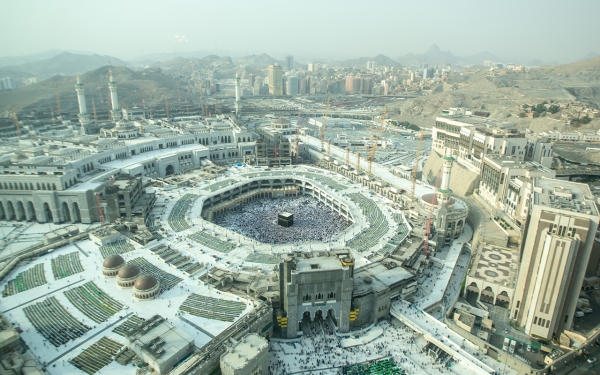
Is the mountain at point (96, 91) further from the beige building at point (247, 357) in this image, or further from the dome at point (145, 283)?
the beige building at point (247, 357)

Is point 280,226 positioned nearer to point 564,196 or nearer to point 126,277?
point 126,277

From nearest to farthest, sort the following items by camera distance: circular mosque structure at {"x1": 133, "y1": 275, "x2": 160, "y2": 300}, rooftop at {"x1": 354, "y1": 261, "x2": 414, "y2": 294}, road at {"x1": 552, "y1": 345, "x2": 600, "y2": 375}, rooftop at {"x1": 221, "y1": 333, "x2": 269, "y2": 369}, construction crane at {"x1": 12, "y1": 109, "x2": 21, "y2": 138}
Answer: rooftop at {"x1": 221, "y1": 333, "x2": 269, "y2": 369}
road at {"x1": 552, "y1": 345, "x2": 600, "y2": 375}
circular mosque structure at {"x1": 133, "y1": 275, "x2": 160, "y2": 300}
rooftop at {"x1": 354, "y1": 261, "x2": 414, "y2": 294}
construction crane at {"x1": 12, "y1": 109, "x2": 21, "y2": 138}

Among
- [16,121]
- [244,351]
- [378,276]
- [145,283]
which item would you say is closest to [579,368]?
[378,276]

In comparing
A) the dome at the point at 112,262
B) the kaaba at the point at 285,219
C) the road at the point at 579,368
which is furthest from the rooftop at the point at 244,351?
the kaaba at the point at 285,219

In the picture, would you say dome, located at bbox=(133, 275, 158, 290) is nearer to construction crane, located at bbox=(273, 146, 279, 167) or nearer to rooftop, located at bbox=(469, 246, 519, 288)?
rooftop, located at bbox=(469, 246, 519, 288)

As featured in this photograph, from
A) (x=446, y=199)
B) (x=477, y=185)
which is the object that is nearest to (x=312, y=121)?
(x=477, y=185)

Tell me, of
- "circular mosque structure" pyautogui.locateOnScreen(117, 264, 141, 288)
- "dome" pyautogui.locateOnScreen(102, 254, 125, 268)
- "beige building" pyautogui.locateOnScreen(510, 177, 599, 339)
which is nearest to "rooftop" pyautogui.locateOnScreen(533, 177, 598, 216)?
"beige building" pyautogui.locateOnScreen(510, 177, 599, 339)
